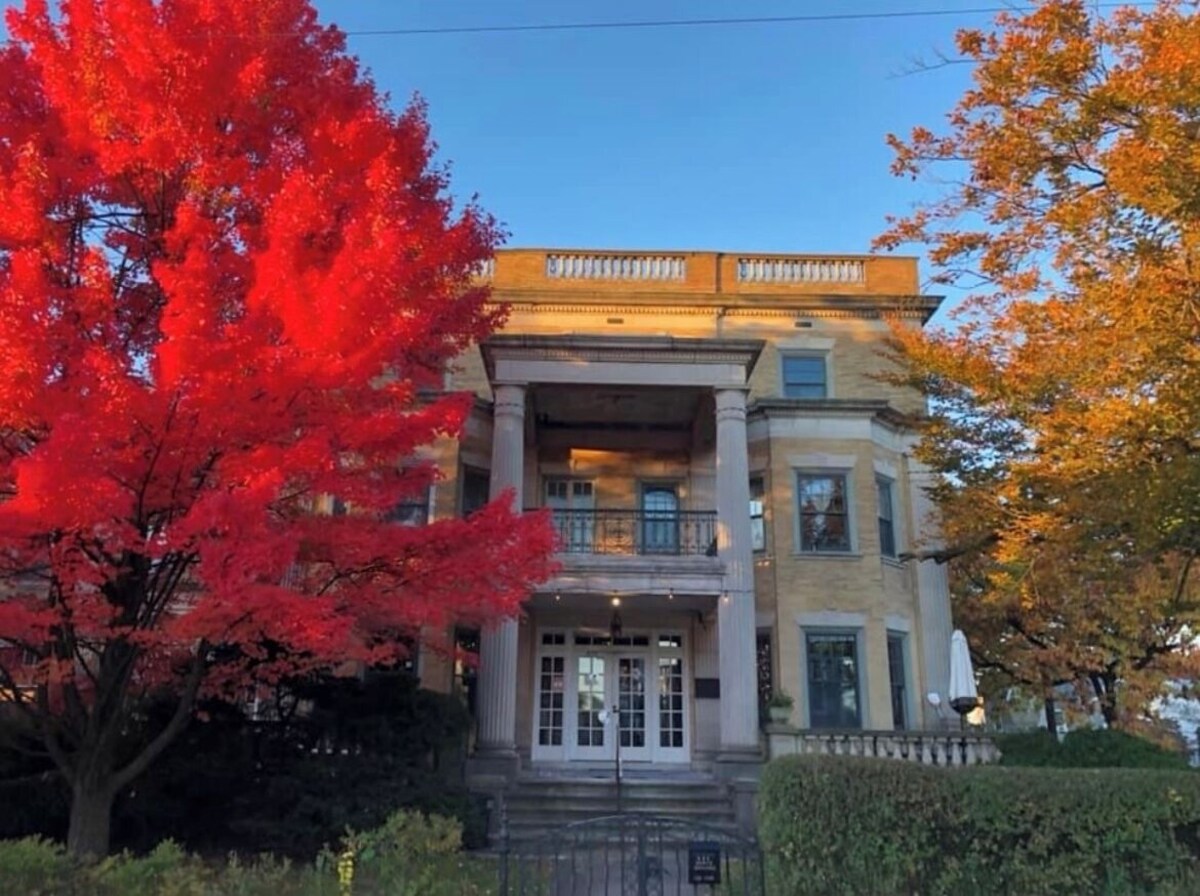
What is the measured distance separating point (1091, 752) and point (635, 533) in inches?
356

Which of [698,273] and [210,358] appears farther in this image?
[698,273]

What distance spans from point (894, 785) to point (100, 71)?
10.7 metres

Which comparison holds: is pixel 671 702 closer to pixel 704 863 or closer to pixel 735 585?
pixel 735 585

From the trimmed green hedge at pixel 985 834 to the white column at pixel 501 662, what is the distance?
711 centimetres

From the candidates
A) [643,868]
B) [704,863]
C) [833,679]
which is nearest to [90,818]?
[643,868]

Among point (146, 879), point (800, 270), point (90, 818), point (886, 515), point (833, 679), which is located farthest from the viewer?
point (800, 270)

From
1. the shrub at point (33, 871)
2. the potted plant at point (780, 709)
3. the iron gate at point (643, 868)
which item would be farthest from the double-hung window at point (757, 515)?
the shrub at point (33, 871)

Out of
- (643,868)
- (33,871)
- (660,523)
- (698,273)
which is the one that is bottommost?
(643,868)

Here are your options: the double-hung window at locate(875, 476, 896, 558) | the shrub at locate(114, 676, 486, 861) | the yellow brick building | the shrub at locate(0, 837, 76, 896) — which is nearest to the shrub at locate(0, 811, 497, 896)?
the shrub at locate(0, 837, 76, 896)

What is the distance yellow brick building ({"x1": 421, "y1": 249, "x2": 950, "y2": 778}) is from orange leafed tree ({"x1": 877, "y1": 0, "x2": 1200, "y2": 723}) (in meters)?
4.23

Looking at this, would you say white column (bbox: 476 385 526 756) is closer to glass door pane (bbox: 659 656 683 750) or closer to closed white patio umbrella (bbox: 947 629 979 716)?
glass door pane (bbox: 659 656 683 750)

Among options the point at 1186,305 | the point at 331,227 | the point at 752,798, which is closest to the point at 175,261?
the point at 331,227

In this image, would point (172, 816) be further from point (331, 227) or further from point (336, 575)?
point (331, 227)

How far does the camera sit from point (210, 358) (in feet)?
27.1
